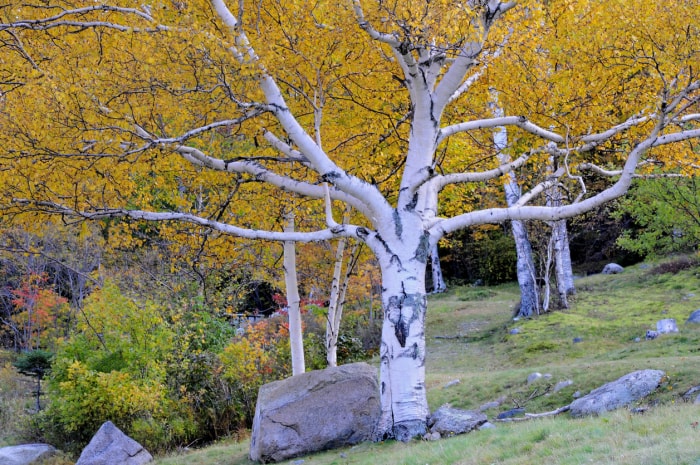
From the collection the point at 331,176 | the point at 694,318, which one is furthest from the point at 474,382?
the point at 694,318

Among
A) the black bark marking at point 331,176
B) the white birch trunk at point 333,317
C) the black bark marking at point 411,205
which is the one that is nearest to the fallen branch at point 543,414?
the black bark marking at point 411,205

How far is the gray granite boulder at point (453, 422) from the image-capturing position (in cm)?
783

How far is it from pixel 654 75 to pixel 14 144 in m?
9.38

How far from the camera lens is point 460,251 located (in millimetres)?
31359

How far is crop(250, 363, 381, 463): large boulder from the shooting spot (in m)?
8.84

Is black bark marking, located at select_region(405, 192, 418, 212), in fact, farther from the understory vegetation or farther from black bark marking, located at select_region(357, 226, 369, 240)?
the understory vegetation

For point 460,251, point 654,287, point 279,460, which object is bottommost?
point 279,460

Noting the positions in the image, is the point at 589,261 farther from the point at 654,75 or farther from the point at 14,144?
the point at 14,144

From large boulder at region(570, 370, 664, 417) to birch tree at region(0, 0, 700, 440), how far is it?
1876mm

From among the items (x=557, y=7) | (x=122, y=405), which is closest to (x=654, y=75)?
(x=557, y=7)

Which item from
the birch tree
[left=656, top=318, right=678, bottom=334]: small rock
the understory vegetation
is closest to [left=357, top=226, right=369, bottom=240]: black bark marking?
the birch tree

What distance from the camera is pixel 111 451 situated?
33.0 feet

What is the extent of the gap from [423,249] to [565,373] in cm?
331

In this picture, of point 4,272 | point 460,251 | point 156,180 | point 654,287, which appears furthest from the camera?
point 460,251
